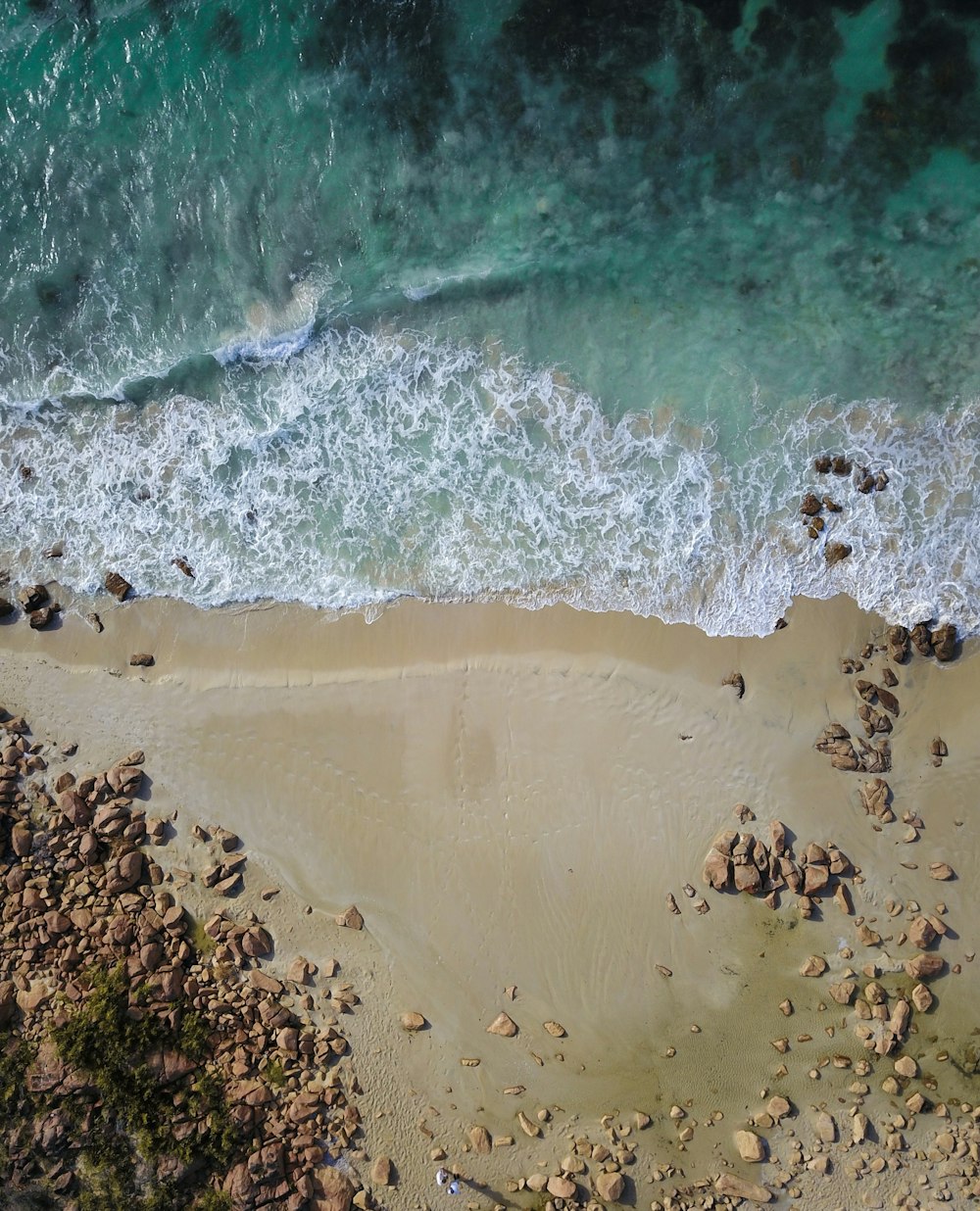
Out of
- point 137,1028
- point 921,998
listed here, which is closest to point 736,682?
point 921,998

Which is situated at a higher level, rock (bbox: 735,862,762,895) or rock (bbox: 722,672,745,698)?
rock (bbox: 722,672,745,698)

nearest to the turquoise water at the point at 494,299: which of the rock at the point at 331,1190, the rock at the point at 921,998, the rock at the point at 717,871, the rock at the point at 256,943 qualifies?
the rock at the point at 717,871

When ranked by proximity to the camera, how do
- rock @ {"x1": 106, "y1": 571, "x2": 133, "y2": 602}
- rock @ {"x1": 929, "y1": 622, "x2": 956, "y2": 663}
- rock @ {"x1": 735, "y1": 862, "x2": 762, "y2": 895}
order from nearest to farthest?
rock @ {"x1": 735, "y1": 862, "x2": 762, "y2": 895}, rock @ {"x1": 929, "y1": 622, "x2": 956, "y2": 663}, rock @ {"x1": 106, "y1": 571, "x2": 133, "y2": 602}

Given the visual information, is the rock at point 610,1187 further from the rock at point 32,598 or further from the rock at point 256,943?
the rock at point 32,598

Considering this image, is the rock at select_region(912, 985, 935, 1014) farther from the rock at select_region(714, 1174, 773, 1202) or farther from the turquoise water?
the turquoise water

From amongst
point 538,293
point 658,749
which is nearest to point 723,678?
point 658,749

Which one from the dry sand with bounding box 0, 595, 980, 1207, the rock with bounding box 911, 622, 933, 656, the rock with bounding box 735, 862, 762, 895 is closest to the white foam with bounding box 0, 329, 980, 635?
the rock with bounding box 911, 622, 933, 656

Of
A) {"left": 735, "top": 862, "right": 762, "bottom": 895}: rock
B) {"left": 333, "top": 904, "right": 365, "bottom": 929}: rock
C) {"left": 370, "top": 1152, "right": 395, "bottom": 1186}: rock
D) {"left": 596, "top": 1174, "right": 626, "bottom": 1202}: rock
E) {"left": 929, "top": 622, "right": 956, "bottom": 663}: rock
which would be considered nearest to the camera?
{"left": 596, "top": 1174, "right": 626, "bottom": 1202}: rock
